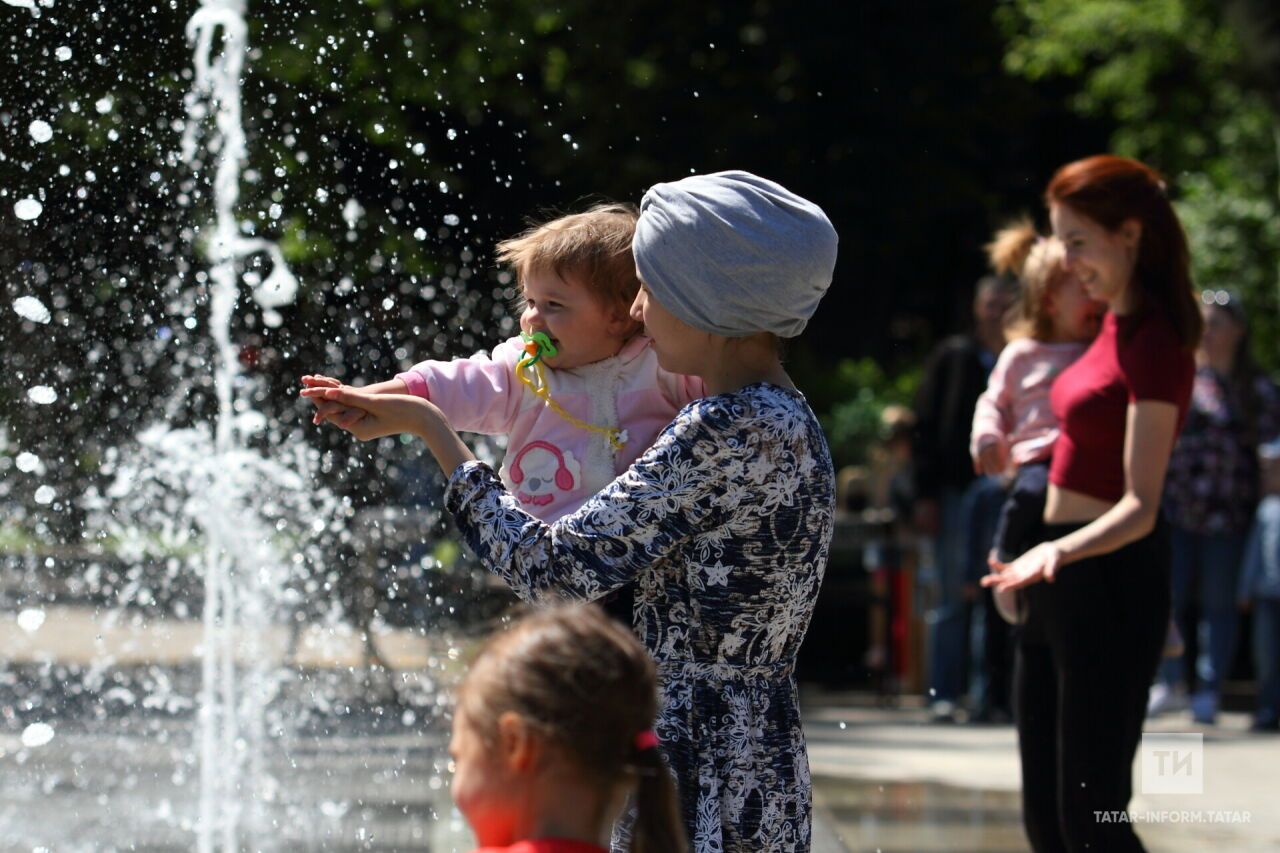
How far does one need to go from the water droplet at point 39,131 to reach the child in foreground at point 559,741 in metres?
3.85

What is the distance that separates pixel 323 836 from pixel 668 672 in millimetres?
3127

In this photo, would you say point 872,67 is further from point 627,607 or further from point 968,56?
point 627,607

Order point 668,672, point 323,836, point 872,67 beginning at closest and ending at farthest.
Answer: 1. point 668,672
2. point 323,836
3. point 872,67

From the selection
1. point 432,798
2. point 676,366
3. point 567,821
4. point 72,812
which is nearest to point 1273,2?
point 432,798

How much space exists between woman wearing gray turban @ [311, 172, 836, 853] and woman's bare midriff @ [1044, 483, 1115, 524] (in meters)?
1.44

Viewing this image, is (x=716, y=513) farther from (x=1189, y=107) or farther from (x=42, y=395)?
(x=1189, y=107)

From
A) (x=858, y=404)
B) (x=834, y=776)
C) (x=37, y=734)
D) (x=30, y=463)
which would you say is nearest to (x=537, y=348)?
(x=834, y=776)

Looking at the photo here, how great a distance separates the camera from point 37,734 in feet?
24.0

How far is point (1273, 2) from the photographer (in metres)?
8.95

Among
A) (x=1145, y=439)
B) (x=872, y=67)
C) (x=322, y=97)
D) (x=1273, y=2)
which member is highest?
(x=872, y=67)

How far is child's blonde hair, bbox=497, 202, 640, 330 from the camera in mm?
2623

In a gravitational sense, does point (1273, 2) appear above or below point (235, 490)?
above

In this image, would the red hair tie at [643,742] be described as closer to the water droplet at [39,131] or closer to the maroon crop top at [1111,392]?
the maroon crop top at [1111,392]

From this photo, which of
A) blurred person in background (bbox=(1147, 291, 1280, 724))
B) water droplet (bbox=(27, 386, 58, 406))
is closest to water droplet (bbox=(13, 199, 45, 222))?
water droplet (bbox=(27, 386, 58, 406))
